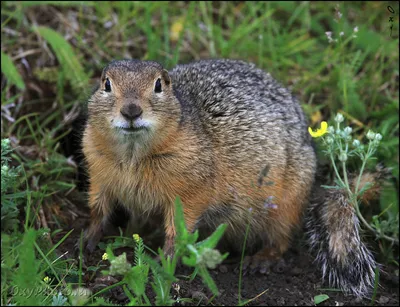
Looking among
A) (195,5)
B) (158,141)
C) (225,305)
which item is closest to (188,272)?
(225,305)

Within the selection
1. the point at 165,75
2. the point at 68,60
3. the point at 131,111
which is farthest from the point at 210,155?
the point at 68,60

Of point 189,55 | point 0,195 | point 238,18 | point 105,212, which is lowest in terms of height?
point 105,212

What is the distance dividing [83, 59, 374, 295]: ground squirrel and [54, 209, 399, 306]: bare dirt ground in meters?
0.16

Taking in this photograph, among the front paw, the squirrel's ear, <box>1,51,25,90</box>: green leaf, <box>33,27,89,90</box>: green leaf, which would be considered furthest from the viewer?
<box>33,27,89,90</box>: green leaf

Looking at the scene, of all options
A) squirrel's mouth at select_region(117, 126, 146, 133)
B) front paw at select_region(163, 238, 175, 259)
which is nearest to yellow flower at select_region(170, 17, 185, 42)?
front paw at select_region(163, 238, 175, 259)

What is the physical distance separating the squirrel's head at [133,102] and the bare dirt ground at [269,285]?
1.19 m

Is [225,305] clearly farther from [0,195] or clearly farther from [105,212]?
[0,195]

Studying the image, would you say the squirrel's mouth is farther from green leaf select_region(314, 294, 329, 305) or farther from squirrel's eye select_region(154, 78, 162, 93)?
green leaf select_region(314, 294, 329, 305)

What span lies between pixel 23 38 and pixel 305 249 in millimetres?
3948

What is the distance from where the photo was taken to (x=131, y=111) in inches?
177

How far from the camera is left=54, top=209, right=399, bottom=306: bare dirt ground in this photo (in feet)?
16.2

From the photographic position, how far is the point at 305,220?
636 cm

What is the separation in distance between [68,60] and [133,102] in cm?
257

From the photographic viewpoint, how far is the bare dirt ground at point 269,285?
495 cm
